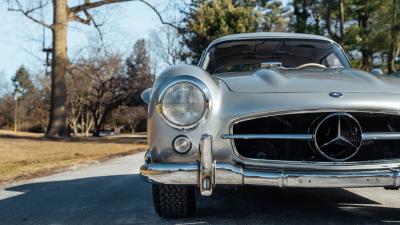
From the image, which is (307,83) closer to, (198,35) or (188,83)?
(188,83)

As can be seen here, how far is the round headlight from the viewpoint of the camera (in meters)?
3.11

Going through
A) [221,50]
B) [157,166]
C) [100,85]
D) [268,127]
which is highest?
[100,85]

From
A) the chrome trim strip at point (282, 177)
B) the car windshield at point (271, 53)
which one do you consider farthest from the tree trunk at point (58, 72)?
the chrome trim strip at point (282, 177)

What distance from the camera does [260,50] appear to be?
516 centimetres

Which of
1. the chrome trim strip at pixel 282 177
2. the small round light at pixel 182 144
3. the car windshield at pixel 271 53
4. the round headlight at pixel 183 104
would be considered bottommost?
the chrome trim strip at pixel 282 177

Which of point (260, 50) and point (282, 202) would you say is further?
point (260, 50)

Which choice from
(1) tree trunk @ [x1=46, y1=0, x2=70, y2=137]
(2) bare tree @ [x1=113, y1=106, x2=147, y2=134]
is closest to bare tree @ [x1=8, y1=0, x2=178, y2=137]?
(1) tree trunk @ [x1=46, y1=0, x2=70, y2=137]

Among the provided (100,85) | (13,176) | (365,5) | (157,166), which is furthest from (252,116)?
(100,85)

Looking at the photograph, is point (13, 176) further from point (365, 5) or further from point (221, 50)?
point (365, 5)

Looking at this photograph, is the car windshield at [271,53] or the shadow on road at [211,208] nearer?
the shadow on road at [211,208]

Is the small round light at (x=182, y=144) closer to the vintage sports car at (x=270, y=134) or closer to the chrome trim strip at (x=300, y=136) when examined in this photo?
the vintage sports car at (x=270, y=134)

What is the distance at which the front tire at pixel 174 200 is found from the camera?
3326 mm

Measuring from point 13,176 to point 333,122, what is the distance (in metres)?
5.50

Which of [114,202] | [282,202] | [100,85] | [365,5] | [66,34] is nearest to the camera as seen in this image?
[282,202]
